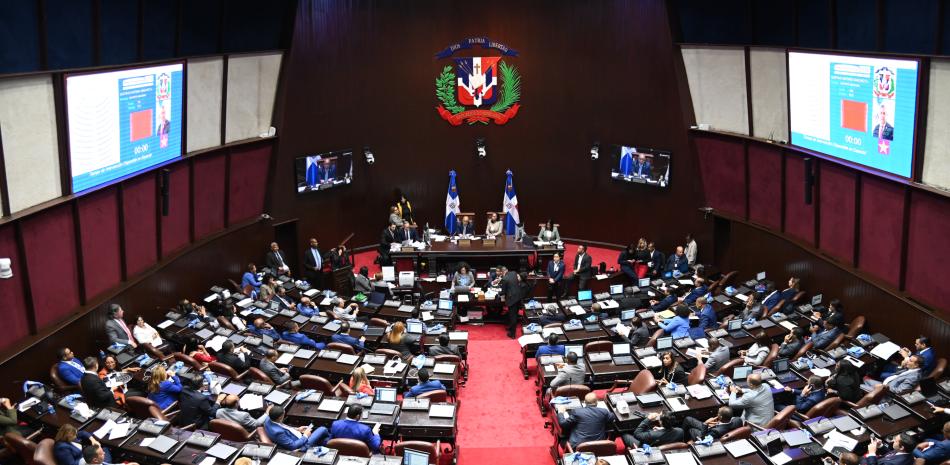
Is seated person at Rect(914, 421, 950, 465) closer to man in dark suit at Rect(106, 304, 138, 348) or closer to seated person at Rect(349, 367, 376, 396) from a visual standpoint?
seated person at Rect(349, 367, 376, 396)

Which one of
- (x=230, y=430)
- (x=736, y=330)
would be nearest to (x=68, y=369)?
(x=230, y=430)

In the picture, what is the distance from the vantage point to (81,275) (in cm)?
1280

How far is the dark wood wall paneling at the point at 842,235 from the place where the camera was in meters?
12.4

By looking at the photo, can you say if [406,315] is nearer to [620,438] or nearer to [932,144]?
[620,438]

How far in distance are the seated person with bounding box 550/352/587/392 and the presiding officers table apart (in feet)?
20.7

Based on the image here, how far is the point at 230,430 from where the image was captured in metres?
10.2

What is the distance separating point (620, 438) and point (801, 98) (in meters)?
7.61

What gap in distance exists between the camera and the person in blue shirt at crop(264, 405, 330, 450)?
400 inches

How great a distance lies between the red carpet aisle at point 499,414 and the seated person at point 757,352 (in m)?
3.44

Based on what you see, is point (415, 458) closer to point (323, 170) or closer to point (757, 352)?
point (757, 352)

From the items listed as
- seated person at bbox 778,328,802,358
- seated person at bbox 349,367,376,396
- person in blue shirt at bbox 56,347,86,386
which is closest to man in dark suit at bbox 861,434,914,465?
seated person at bbox 778,328,802,358

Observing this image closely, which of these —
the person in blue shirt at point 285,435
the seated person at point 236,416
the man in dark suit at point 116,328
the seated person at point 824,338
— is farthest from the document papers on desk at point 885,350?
the man in dark suit at point 116,328

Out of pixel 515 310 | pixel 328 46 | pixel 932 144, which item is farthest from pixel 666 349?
pixel 328 46

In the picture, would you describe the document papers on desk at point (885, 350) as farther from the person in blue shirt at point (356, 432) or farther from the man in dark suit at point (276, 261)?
the man in dark suit at point (276, 261)
